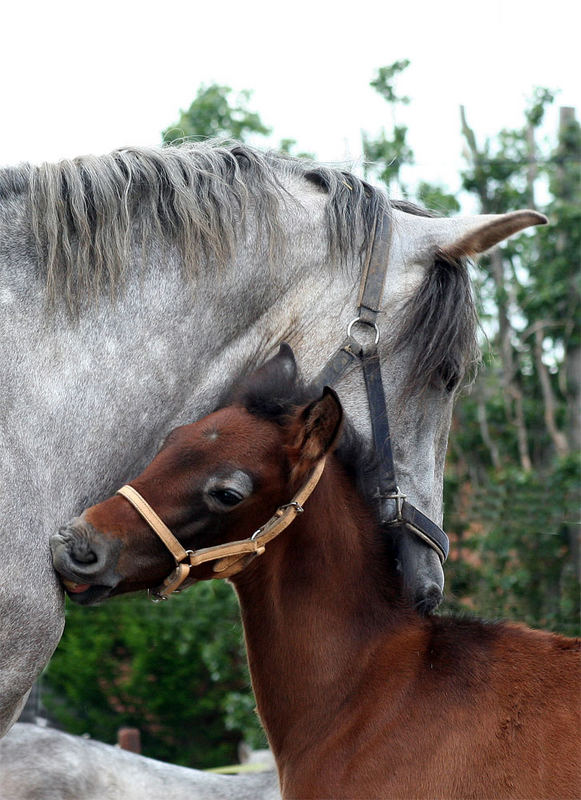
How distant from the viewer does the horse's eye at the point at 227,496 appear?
2600 millimetres

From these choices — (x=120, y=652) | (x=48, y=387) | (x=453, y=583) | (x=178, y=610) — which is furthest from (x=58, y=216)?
(x=120, y=652)

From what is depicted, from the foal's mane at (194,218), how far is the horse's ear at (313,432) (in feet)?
1.28

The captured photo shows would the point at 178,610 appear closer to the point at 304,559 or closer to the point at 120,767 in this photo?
the point at 120,767

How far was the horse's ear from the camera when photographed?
2592 millimetres

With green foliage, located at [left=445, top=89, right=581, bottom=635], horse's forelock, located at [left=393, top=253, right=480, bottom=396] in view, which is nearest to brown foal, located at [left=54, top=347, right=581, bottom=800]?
horse's forelock, located at [left=393, top=253, right=480, bottom=396]

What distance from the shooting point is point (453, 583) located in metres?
8.01

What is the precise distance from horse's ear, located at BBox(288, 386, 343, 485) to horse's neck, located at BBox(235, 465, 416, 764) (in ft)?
0.65

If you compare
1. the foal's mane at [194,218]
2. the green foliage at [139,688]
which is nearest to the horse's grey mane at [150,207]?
the foal's mane at [194,218]

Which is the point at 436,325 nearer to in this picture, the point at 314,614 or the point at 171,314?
the point at 171,314

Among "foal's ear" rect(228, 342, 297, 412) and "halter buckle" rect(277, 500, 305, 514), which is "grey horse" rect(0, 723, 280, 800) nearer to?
"halter buckle" rect(277, 500, 305, 514)

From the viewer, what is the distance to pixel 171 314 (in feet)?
8.77

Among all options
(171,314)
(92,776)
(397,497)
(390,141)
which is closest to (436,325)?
(397,497)

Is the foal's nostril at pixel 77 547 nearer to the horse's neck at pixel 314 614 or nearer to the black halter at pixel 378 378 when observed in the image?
the horse's neck at pixel 314 614

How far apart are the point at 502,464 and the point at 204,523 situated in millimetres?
7050
